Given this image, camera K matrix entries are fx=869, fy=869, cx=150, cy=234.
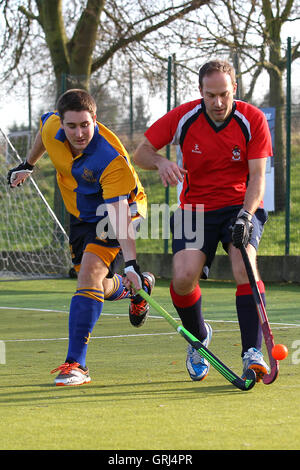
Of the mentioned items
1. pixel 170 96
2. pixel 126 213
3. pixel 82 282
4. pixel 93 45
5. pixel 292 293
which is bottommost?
pixel 292 293

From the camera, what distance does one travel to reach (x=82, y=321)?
5.05 m

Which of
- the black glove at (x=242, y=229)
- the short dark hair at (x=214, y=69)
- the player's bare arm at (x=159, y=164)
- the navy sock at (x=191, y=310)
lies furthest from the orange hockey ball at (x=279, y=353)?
the short dark hair at (x=214, y=69)

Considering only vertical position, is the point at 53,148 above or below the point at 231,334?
above

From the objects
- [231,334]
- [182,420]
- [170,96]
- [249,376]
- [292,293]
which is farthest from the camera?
[170,96]

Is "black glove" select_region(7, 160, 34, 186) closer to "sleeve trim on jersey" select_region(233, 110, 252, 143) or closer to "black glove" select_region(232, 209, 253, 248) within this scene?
"sleeve trim on jersey" select_region(233, 110, 252, 143)

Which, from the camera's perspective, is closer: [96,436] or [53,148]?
[96,436]

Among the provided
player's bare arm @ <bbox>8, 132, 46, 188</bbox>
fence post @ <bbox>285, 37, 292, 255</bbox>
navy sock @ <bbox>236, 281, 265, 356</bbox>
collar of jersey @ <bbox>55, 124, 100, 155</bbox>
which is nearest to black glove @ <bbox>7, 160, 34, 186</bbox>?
player's bare arm @ <bbox>8, 132, 46, 188</bbox>

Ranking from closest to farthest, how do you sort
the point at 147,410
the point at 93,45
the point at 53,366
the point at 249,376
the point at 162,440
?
the point at 162,440, the point at 147,410, the point at 249,376, the point at 53,366, the point at 93,45

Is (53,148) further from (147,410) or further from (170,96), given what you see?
(170,96)

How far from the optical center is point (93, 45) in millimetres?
14477

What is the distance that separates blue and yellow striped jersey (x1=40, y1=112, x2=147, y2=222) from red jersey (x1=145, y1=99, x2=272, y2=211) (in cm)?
25

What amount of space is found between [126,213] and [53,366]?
116 centimetres

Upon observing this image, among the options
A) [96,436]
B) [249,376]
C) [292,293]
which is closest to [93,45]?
[292,293]

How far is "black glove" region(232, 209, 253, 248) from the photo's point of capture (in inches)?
185
